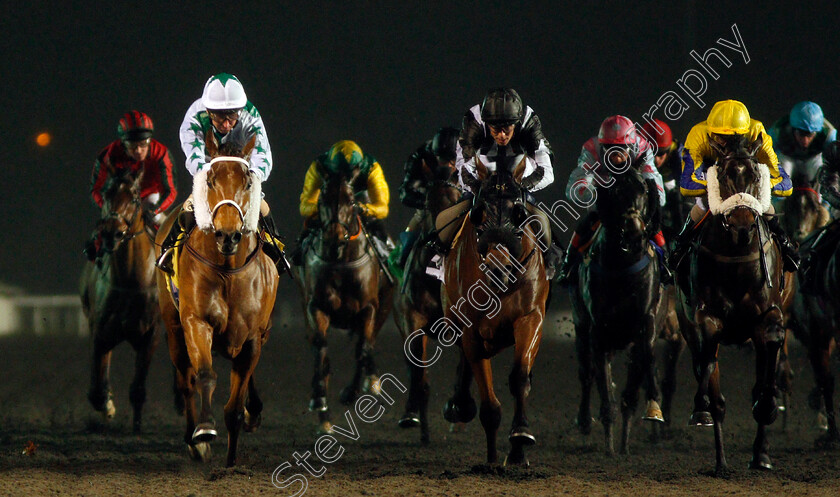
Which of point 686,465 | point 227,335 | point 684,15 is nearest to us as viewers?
point 227,335

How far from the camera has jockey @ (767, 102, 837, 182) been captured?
344 inches

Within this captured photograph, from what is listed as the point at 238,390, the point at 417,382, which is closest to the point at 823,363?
the point at 417,382

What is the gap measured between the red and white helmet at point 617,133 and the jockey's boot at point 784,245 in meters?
1.22

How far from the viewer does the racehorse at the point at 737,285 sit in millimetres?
5738

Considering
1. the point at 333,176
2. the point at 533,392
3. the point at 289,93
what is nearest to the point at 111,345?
the point at 333,176

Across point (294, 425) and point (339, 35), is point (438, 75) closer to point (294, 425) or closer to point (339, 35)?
point (339, 35)

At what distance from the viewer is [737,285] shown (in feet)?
19.6

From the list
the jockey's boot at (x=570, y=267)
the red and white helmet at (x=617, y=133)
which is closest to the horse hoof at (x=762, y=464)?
the jockey's boot at (x=570, y=267)

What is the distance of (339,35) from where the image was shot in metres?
15.8

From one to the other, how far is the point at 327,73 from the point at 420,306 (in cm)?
910

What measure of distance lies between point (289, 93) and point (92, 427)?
9.02 metres

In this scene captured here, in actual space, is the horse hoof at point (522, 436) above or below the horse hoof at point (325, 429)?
above

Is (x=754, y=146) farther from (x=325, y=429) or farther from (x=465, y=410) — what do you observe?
(x=325, y=429)

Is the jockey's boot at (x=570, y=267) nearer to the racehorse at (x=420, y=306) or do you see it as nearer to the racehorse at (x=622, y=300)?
the racehorse at (x=622, y=300)
